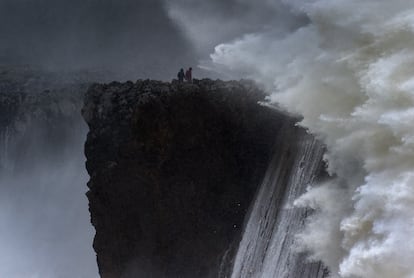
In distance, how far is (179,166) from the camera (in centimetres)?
1365

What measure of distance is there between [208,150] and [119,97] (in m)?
2.69

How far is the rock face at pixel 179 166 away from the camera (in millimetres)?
13289

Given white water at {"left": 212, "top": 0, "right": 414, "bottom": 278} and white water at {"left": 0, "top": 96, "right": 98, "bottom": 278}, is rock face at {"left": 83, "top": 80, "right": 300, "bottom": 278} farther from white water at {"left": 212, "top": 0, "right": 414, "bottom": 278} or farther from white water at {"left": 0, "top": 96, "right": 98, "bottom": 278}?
white water at {"left": 0, "top": 96, "right": 98, "bottom": 278}

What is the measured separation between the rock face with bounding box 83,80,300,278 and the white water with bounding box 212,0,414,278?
158 centimetres

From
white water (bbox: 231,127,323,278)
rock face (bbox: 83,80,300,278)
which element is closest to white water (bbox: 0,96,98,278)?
rock face (bbox: 83,80,300,278)

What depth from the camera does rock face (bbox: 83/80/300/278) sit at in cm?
1329

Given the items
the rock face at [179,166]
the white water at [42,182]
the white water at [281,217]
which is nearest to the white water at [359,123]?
the white water at [281,217]

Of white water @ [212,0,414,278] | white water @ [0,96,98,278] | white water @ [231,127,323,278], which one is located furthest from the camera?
white water @ [0,96,98,278]

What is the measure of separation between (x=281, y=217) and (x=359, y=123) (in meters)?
3.07

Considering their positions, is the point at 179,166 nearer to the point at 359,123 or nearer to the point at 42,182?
A: the point at 359,123

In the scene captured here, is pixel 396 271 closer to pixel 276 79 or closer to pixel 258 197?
pixel 258 197

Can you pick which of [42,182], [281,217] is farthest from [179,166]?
[42,182]

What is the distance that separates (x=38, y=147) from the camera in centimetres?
2533

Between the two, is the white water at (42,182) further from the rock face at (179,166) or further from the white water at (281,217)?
the white water at (281,217)
